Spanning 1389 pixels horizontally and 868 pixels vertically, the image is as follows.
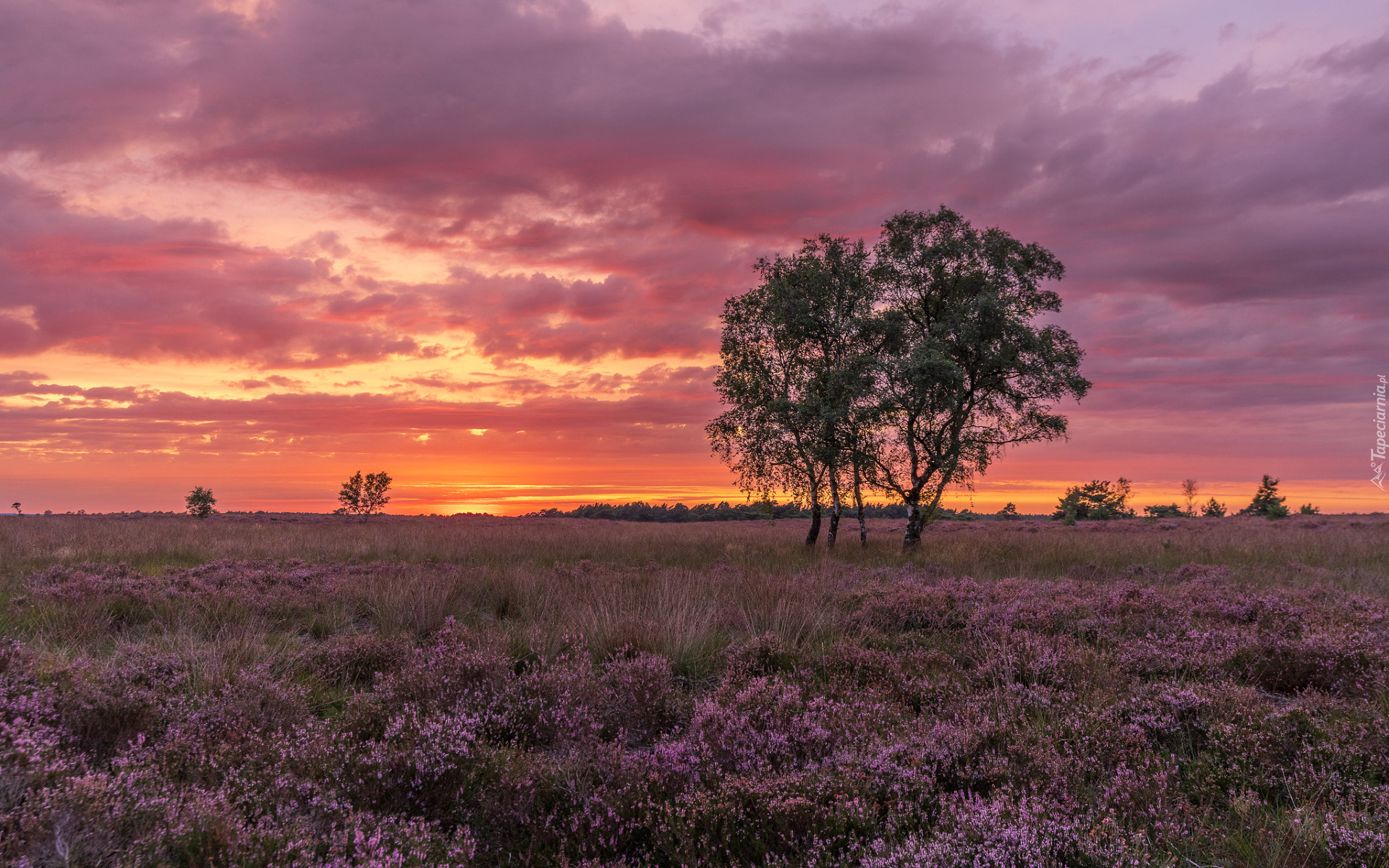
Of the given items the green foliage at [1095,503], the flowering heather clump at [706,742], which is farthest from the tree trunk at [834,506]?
the green foliage at [1095,503]

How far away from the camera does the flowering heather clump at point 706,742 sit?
307 cm

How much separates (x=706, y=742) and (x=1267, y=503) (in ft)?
221

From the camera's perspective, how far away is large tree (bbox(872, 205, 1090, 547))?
21.7 m

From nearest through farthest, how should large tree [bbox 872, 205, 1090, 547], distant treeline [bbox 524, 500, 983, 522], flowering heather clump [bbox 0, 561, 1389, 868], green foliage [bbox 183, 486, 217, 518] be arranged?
flowering heather clump [bbox 0, 561, 1389, 868] < large tree [bbox 872, 205, 1090, 547] < green foliage [bbox 183, 486, 217, 518] < distant treeline [bbox 524, 500, 983, 522]

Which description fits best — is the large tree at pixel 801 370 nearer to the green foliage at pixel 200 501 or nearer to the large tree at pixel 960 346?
the large tree at pixel 960 346

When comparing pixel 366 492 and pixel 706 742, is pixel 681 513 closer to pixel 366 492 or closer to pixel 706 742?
pixel 366 492

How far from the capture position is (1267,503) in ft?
171

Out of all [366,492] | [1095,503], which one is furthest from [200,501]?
[1095,503]

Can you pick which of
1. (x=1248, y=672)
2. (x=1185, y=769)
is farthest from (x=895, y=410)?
(x=1185, y=769)

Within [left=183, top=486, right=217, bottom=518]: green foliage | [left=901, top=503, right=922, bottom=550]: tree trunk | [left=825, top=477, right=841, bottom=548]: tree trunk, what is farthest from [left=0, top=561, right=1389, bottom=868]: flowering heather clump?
[left=183, top=486, right=217, bottom=518]: green foliage

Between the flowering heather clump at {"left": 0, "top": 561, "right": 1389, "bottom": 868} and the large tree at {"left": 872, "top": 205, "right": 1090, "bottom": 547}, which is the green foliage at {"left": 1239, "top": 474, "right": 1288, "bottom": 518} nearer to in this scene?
the large tree at {"left": 872, "top": 205, "right": 1090, "bottom": 547}

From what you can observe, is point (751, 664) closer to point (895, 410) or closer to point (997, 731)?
point (997, 731)

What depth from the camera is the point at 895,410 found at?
2130cm

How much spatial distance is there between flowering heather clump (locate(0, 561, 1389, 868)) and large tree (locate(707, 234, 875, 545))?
45.9 feet
